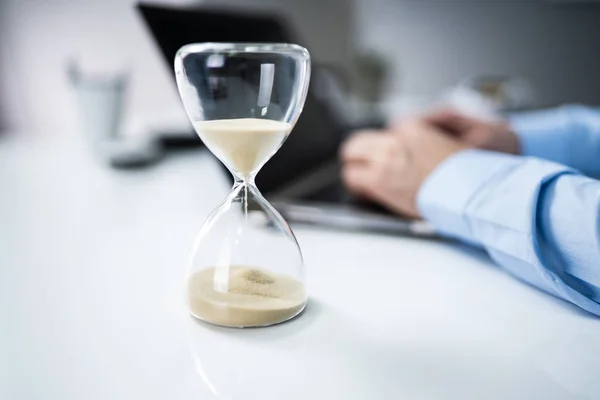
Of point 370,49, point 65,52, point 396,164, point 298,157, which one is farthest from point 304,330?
point 370,49

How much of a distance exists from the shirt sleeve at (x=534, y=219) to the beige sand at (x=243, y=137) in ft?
0.67

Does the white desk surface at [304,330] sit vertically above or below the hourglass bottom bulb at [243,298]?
below

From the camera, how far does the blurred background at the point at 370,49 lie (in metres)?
2.15

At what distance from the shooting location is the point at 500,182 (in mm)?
521

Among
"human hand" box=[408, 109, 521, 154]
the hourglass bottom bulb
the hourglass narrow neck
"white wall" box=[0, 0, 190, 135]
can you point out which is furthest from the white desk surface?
"white wall" box=[0, 0, 190, 135]

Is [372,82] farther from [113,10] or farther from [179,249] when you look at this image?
[179,249]

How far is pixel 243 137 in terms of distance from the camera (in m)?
0.40

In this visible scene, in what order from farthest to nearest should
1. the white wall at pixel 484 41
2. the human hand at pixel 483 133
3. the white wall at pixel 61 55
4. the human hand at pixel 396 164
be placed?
the white wall at pixel 484 41 < the white wall at pixel 61 55 < the human hand at pixel 483 133 < the human hand at pixel 396 164

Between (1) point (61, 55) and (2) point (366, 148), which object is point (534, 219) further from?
(1) point (61, 55)

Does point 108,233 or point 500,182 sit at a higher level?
point 500,182

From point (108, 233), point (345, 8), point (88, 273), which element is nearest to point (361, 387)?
A: point (88, 273)

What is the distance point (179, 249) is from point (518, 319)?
347 mm

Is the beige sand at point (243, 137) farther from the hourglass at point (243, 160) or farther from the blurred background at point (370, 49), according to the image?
the blurred background at point (370, 49)

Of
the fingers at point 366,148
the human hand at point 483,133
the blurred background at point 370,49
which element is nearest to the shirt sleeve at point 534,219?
the fingers at point 366,148
